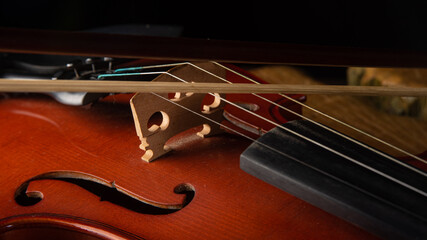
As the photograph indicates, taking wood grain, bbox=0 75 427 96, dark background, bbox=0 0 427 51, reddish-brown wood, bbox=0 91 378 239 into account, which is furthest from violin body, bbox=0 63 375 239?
dark background, bbox=0 0 427 51

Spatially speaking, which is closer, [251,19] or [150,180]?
[150,180]

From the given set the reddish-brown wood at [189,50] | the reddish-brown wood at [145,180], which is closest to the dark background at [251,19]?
the reddish-brown wood at [145,180]

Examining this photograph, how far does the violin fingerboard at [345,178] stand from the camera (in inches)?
15.2

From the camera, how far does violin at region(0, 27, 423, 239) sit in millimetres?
484

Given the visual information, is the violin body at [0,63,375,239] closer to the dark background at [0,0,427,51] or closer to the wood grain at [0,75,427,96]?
the wood grain at [0,75,427,96]

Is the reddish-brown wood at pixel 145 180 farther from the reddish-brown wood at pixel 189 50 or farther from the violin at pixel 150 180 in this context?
the reddish-brown wood at pixel 189 50

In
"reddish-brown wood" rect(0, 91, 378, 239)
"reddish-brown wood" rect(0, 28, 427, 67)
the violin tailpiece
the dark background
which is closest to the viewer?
"reddish-brown wood" rect(0, 28, 427, 67)

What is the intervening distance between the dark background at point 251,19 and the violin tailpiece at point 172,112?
86 cm

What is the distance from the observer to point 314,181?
0.42 metres

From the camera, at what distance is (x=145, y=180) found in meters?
0.59

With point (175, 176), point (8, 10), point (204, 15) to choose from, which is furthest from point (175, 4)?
point (175, 176)

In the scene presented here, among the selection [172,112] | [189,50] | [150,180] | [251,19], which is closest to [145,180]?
[150,180]

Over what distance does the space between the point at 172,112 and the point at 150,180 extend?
0.13 m

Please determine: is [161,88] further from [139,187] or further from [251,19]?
[251,19]
